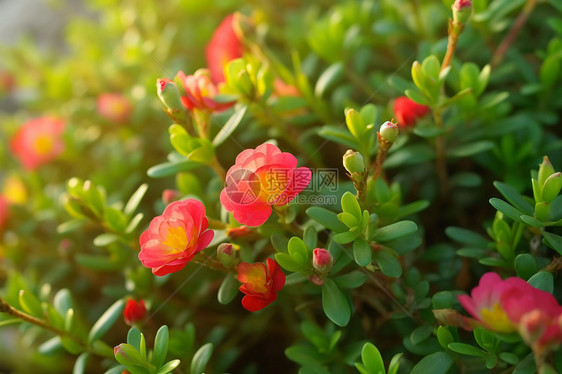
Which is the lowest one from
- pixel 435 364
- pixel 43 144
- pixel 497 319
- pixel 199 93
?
pixel 435 364

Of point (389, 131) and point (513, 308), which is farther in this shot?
point (389, 131)

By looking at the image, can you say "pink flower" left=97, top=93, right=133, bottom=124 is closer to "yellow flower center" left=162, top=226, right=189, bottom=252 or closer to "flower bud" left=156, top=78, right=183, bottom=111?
"flower bud" left=156, top=78, right=183, bottom=111

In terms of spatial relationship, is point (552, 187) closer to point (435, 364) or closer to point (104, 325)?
point (435, 364)

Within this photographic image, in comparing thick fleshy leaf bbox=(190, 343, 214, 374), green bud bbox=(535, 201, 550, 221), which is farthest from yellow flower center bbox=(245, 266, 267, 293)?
green bud bbox=(535, 201, 550, 221)

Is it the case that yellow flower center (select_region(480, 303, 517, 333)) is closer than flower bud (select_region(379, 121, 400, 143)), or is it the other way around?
yellow flower center (select_region(480, 303, 517, 333))

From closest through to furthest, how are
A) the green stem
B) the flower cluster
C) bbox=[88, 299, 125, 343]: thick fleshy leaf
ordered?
the flower cluster
bbox=[88, 299, 125, 343]: thick fleshy leaf
the green stem

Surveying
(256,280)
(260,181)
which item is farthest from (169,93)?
(256,280)
